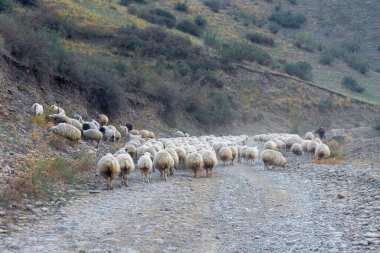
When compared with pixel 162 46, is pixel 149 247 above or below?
below

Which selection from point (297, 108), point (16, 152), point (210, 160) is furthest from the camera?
point (297, 108)

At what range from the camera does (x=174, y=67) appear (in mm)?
46719

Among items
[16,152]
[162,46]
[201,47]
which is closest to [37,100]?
[16,152]

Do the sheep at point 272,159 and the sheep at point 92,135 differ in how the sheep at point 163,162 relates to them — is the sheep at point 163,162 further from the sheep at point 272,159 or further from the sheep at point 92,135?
the sheep at point 92,135

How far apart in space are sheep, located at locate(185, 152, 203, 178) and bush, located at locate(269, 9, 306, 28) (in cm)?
6428

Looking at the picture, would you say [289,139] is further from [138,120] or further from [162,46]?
[162,46]

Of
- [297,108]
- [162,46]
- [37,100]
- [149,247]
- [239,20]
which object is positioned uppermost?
[239,20]

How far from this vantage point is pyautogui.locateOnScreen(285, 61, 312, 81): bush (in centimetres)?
5678

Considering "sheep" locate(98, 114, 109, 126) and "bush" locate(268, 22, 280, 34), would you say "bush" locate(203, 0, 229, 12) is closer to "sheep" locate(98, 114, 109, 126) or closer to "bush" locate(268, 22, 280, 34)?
"bush" locate(268, 22, 280, 34)

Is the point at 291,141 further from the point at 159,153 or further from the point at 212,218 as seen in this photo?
the point at 212,218

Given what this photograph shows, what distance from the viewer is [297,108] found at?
168 ft

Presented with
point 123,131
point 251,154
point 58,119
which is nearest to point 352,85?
point 123,131

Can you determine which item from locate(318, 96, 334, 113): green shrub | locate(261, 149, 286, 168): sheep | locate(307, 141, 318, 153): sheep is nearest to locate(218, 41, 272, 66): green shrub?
locate(318, 96, 334, 113): green shrub

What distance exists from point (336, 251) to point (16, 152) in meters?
8.84
